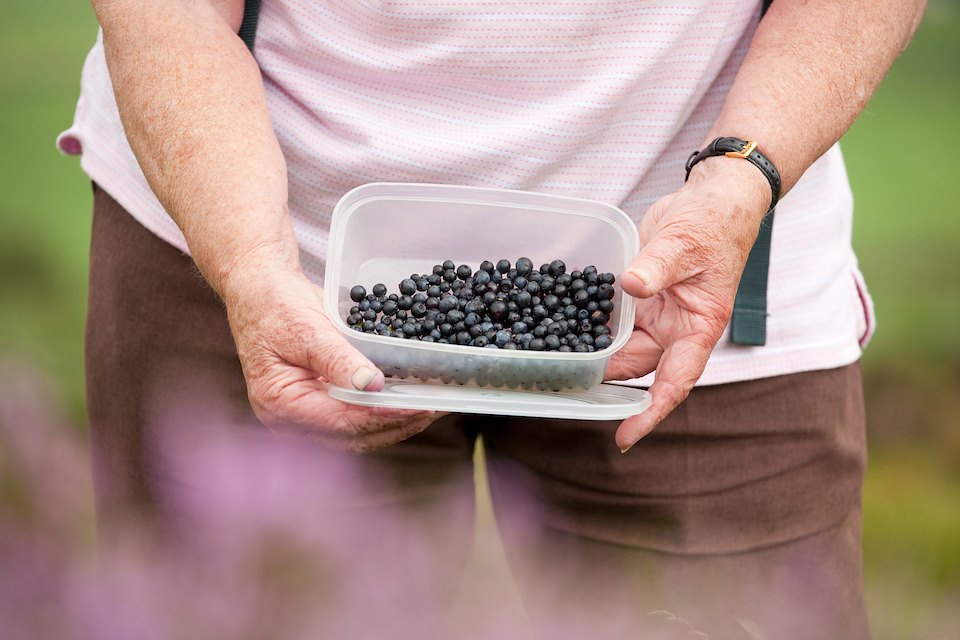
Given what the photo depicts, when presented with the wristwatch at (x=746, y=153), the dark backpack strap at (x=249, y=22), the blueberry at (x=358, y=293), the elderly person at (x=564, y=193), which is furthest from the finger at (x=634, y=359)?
the dark backpack strap at (x=249, y=22)

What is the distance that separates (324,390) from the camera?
3.53 ft

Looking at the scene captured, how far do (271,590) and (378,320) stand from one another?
0.82 metres

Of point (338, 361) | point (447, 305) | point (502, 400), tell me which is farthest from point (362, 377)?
point (447, 305)

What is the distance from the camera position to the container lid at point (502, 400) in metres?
1.00

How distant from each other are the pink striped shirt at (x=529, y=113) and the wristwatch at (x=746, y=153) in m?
0.11

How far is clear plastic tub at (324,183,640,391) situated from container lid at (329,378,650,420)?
18 mm

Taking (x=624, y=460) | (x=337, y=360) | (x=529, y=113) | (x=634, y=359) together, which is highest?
(x=529, y=113)

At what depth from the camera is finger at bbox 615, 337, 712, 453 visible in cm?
108

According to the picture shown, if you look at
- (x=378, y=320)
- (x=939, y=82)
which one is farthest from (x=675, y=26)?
(x=939, y=82)

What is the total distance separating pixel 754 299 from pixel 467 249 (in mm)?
455

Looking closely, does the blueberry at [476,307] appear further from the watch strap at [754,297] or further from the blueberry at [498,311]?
the watch strap at [754,297]

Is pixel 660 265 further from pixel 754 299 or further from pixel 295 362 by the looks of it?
pixel 295 362

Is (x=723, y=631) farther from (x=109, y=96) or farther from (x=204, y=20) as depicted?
(x=109, y=96)

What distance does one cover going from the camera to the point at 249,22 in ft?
4.28
